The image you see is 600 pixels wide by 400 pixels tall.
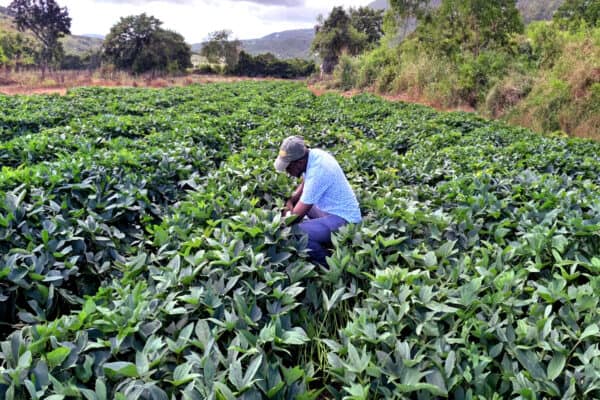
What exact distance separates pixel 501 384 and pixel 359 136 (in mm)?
6596

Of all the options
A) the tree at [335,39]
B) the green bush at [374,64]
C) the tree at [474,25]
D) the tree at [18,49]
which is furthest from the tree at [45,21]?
the tree at [474,25]

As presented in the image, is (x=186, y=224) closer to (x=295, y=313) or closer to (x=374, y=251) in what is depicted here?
(x=295, y=313)

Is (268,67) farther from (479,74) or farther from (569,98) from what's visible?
(569,98)

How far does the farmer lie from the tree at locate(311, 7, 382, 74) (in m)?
38.7

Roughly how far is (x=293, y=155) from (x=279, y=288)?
143cm

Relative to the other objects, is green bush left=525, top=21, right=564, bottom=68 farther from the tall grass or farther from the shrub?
the shrub

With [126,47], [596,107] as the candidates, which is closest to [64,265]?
[596,107]

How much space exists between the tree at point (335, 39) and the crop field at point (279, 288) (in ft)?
125

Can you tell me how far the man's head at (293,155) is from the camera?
3.30 metres

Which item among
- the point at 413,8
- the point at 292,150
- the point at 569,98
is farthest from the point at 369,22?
the point at 292,150

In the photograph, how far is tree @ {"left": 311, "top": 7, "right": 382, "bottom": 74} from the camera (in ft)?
131

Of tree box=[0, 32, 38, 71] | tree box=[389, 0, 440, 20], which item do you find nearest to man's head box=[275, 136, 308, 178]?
tree box=[389, 0, 440, 20]

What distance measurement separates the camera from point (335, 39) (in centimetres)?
4006

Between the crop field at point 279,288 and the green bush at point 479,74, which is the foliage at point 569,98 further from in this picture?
the crop field at point 279,288
